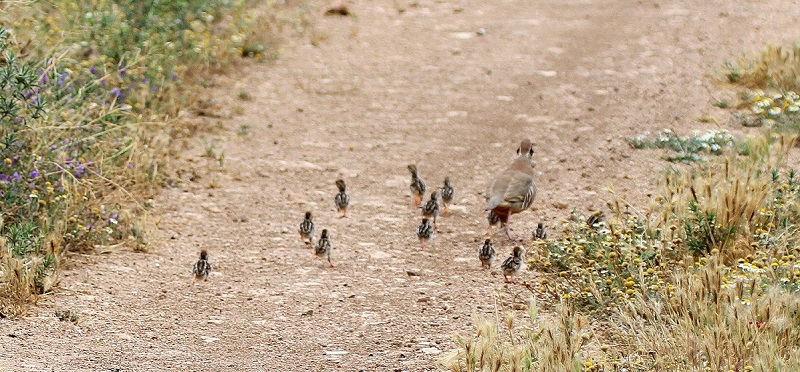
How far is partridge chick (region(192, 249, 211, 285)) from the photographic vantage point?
8.01 meters

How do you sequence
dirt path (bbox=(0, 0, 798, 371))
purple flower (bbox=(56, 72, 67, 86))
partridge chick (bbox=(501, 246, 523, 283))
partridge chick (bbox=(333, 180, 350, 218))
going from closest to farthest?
1. dirt path (bbox=(0, 0, 798, 371))
2. partridge chick (bbox=(501, 246, 523, 283))
3. purple flower (bbox=(56, 72, 67, 86))
4. partridge chick (bbox=(333, 180, 350, 218))

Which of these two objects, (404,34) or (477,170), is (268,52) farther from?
(477,170)

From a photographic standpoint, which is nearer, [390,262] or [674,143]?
[390,262]

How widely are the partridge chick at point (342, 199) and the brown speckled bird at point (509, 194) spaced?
127 centimetres

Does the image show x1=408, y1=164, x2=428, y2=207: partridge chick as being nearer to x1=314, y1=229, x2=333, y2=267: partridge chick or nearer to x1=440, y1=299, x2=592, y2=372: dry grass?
x1=314, y1=229, x2=333, y2=267: partridge chick

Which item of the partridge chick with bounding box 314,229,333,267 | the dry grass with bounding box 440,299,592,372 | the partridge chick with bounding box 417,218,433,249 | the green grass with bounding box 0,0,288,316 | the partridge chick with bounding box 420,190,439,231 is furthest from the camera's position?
the partridge chick with bounding box 420,190,439,231

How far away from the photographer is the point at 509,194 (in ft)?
28.7

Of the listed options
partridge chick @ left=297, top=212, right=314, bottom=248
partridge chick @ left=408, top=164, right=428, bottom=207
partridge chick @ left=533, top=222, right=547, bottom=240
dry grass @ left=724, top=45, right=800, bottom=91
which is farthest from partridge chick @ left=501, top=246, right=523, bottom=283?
dry grass @ left=724, top=45, right=800, bottom=91

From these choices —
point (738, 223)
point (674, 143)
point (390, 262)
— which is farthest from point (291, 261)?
point (674, 143)

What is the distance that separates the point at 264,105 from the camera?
494 inches

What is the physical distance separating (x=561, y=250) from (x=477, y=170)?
308 centimetres

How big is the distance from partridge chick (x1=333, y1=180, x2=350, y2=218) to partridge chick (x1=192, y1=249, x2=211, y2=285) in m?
1.66

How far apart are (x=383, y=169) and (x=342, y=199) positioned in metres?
1.43

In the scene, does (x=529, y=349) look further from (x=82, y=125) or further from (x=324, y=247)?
(x=82, y=125)
